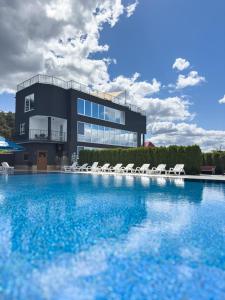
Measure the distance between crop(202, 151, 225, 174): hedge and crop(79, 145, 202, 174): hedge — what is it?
11.3 ft

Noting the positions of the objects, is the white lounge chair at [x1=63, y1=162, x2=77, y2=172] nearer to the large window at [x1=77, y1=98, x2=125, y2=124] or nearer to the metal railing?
the large window at [x1=77, y1=98, x2=125, y2=124]

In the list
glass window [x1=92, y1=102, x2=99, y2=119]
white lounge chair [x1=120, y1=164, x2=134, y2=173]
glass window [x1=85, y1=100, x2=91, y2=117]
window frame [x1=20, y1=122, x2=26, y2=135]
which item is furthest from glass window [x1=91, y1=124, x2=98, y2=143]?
white lounge chair [x1=120, y1=164, x2=134, y2=173]

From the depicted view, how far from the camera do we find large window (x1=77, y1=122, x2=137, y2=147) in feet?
100

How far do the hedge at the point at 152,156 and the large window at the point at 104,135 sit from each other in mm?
2913

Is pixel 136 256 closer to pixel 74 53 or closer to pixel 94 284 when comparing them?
pixel 94 284

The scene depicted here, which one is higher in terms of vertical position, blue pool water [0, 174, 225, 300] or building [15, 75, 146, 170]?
building [15, 75, 146, 170]

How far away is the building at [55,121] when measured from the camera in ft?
89.6

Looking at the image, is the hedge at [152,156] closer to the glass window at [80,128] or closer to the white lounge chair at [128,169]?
the white lounge chair at [128,169]

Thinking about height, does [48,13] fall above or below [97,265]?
above

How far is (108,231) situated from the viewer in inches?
222

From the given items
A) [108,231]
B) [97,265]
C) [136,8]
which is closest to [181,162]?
[136,8]

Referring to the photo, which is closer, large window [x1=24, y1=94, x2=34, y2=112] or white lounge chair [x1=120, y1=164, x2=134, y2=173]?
white lounge chair [x1=120, y1=164, x2=134, y2=173]

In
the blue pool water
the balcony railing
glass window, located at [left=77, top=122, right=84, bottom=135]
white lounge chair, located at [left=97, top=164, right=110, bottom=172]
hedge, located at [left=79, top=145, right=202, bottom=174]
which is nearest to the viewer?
the blue pool water

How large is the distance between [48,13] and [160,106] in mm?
26852
